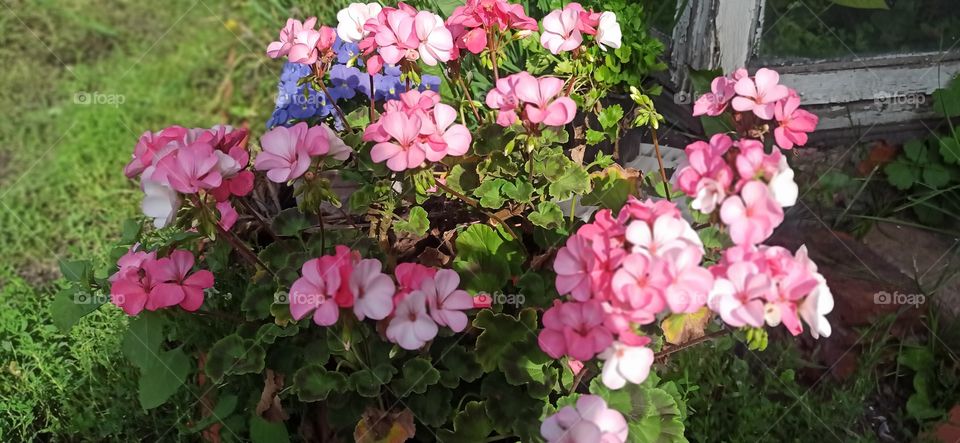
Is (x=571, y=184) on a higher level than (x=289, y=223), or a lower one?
higher

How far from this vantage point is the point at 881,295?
2.00 m

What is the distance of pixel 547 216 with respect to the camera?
1568 mm

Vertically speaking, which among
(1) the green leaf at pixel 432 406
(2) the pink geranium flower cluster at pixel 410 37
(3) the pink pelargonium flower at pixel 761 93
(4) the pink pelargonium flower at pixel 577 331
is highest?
(3) the pink pelargonium flower at pixel 761 93

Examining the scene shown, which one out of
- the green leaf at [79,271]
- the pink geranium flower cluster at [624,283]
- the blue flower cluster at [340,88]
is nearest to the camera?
the pink geranium flower cluster at [624,283]

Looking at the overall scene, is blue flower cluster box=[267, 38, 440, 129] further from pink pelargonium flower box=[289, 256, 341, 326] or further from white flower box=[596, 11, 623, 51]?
pink pelargonium flower box=[289, 256, 341, 326]

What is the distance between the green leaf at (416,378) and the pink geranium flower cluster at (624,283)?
0.32m

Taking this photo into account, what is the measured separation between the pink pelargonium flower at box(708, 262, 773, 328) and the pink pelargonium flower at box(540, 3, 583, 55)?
24.6 inches

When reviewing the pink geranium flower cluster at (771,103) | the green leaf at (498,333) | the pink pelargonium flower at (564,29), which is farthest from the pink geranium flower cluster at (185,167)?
the pink geranium flower cluster at (771,103)

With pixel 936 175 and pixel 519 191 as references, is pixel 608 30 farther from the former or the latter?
pixel 936 175

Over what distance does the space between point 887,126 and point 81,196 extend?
104 inches

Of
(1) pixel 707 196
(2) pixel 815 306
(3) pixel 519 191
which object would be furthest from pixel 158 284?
(2) pixel 815 306

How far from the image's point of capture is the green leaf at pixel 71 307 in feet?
4.76

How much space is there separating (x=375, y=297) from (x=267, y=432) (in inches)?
22.2

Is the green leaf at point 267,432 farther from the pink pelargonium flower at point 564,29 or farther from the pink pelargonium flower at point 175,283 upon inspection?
the pink pelargonium flower at point 564,29
